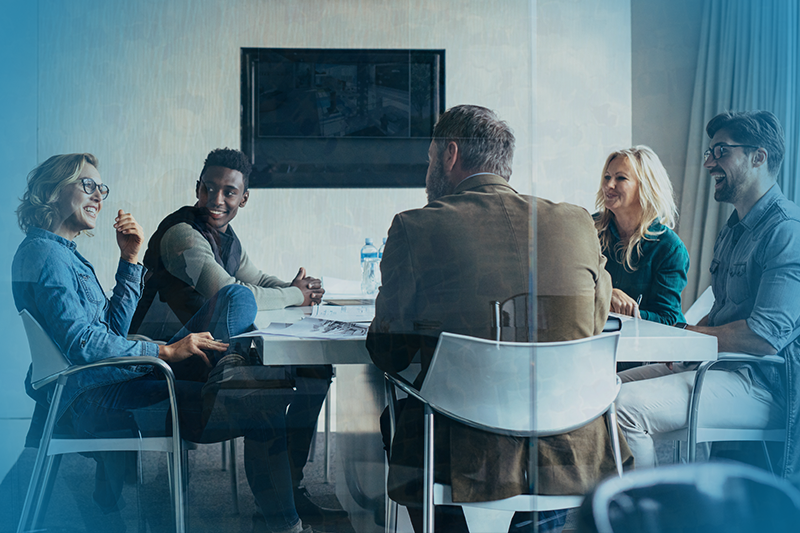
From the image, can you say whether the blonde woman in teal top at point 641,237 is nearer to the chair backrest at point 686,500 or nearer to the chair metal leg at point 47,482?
the chair backrest at point 686,500

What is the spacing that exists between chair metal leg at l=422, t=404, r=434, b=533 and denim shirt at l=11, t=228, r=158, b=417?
74cm

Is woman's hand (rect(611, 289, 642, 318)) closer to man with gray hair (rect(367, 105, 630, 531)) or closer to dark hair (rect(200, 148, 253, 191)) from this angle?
man with gray hair (rect(367, 105, 630, 531))

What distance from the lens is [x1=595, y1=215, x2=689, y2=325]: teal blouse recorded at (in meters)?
1.50

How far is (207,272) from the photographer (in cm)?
144

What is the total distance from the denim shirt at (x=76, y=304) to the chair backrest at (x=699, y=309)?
1464mm

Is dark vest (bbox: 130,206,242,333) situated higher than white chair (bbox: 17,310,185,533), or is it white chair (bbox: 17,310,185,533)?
dark vest (bbox: 130,206,242,333)

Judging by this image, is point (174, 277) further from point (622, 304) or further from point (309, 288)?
point (622, 304)

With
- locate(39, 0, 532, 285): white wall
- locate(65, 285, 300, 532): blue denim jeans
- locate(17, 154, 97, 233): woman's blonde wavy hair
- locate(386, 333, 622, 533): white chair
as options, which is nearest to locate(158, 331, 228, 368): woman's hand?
locate(65, 285, 300, 532): blue denim jeans

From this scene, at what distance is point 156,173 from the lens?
55.7 inches

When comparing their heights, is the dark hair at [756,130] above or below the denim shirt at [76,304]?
above

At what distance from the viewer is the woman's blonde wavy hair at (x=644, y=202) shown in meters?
1.48

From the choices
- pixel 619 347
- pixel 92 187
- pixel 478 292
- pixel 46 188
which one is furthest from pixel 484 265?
pixel 46 188

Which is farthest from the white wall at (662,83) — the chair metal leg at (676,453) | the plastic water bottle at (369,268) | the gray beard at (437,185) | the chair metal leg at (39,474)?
the chair metal leg at (39,474)

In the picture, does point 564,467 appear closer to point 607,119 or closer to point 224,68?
point 607,119
